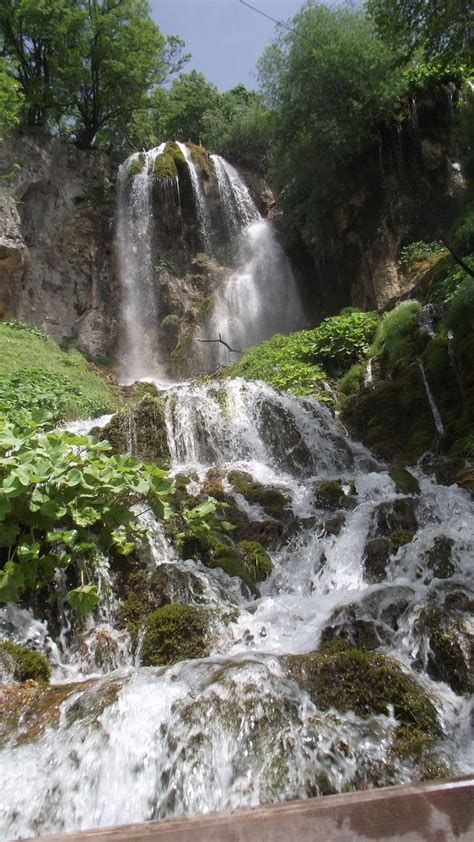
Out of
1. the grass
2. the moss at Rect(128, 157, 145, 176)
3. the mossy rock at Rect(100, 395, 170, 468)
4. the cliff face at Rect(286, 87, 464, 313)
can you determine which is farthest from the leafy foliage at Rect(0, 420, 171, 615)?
the moss at Rect(128, 157, 145, 176)

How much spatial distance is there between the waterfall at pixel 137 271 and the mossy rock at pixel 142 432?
707cm

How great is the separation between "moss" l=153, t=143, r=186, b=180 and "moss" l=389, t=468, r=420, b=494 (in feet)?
48.8

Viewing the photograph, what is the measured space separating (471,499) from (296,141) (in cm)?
1211

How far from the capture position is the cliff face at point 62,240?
15.6 meters

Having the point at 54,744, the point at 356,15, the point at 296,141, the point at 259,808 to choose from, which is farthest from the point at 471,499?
the point at 356,15

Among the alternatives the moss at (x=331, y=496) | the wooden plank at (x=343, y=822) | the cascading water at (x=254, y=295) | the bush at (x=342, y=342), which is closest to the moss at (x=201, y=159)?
the cascading water at (x=254, y=295)

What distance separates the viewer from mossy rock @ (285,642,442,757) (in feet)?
8.97

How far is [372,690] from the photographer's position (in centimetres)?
296

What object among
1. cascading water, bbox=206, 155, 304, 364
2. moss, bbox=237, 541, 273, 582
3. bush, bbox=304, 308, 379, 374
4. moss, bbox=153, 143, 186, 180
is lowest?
moss, bbox=237, 541, 273, 582

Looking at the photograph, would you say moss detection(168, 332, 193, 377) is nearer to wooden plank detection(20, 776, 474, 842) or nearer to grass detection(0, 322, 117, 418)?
grass detection(0, 322, 117, 418)

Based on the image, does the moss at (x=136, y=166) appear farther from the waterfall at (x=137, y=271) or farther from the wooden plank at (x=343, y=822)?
the wooden plank at (x=343, y=822)

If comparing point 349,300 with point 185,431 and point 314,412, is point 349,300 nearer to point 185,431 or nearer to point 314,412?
point 314,412

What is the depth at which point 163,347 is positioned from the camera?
1650 centimetres

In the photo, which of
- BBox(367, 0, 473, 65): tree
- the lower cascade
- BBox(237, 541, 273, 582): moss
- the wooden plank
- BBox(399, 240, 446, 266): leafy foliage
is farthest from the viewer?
BBox(399, 240, 446, 266): leafy foliage
